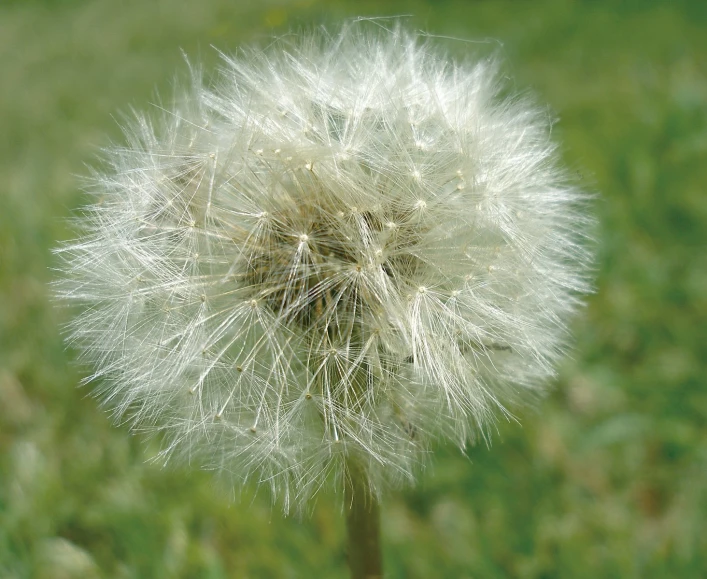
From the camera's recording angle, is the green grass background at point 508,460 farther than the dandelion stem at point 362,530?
Yes

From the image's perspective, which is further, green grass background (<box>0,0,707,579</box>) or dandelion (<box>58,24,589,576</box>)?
green grass background (<box>0,0,707,579</box>)

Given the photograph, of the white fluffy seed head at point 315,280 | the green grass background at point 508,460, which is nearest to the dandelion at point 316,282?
the white fluffy seed head at point 315,280

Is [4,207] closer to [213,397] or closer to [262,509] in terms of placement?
[262,509]

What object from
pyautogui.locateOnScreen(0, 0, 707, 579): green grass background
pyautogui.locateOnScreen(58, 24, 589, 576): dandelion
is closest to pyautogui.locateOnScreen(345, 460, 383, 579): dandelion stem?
pyautogui.locateOnScreen(58, 24, 589, 576): dandelion

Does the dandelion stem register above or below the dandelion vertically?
below

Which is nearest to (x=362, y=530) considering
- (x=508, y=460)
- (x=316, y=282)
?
(x=316, y=282)

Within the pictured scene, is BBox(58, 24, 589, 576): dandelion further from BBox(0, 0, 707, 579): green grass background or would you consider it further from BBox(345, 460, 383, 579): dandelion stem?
BBox(0, 0, 707, 579): green grass background

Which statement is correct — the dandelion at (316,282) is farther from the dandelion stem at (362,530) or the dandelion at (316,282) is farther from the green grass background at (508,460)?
the green grass background at (508,460)
